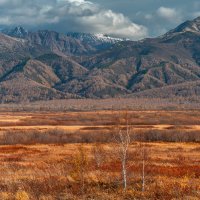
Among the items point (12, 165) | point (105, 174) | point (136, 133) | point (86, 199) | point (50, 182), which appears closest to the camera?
point (86, 199)

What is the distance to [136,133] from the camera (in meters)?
96.9

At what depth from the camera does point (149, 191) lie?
25219 mm

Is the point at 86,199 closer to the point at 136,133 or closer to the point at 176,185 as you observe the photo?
the point at 176,185

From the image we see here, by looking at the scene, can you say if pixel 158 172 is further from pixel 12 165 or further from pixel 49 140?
pixel 49 140

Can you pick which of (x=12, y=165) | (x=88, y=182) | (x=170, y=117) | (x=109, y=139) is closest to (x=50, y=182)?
(x=88, y=182)

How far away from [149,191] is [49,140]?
6835 centimetres

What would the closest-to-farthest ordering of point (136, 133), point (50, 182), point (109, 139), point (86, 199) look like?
point (86, 199) < point (50, 182) < point (109, 139) < point (136, 133)

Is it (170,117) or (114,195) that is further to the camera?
(170,117)

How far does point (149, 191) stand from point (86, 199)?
12.5 feet

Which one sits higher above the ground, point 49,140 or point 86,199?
point 86,199

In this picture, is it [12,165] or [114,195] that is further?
[12,165]

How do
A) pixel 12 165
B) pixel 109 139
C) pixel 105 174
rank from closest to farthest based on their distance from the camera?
pixel 105 174 → pixel 12 165 → pixel 109 139

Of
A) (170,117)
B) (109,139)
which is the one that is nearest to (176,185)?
(109,139)

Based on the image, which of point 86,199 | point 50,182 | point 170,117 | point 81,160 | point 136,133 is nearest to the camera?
point 86,199
